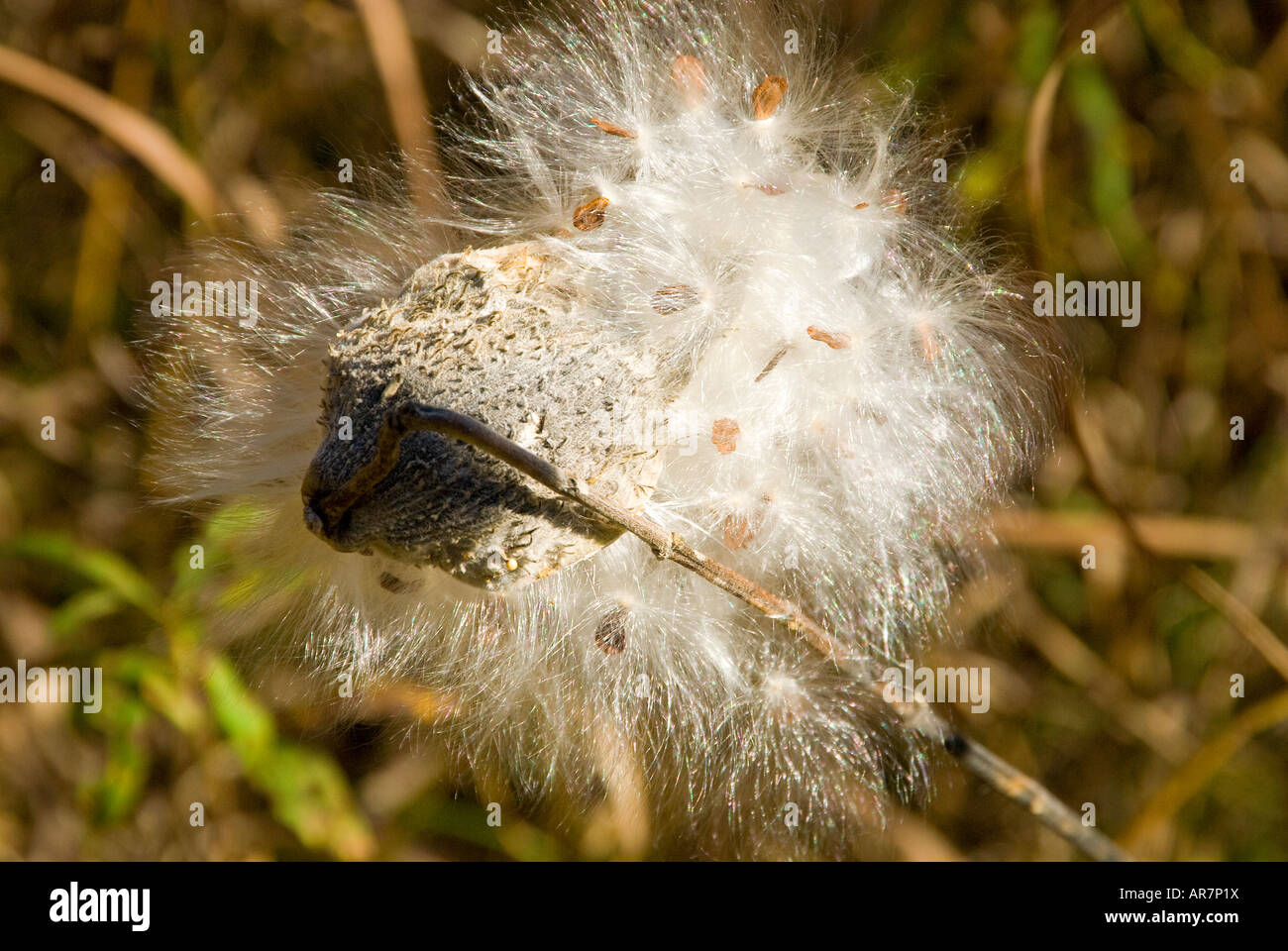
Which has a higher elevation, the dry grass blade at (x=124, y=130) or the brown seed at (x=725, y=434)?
the dry grass blade at (x=124, y=130)

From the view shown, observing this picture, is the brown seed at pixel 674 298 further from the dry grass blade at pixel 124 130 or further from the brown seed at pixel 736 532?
the dry grass blade at pixel 124 130

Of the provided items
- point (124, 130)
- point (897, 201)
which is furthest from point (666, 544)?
point (124, 130)

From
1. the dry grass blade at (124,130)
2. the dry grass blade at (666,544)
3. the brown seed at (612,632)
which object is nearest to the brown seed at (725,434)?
the dry grass blade at (666,544)

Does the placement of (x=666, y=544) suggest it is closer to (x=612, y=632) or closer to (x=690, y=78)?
(x=612, y=632)

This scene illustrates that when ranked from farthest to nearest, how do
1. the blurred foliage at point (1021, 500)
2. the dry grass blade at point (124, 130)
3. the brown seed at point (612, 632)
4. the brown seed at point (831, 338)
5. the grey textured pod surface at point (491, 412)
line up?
1. the blurred foliage at point (1021, 500)
2. the dry grass blade at point (124, 130)
3. the brown seed at point (612, 632)
4. the brown seed at point (831, 338)
5. the grey textured pod surface at point (491, 412)

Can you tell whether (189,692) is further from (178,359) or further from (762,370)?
(762,370)

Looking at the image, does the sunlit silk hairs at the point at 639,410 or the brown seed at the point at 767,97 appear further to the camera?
the brown seed at the point at 767,97

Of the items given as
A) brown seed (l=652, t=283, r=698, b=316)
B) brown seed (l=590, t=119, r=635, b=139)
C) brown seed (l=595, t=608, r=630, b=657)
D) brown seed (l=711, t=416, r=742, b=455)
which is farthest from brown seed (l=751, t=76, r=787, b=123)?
brown seed (l=595, t=608, r=630, b=657)

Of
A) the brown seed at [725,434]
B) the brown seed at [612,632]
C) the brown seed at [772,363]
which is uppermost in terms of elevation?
the brown seed at [772,363]

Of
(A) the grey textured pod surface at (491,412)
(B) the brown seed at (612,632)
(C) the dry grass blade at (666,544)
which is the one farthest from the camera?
(B) the brown seed at (612,632)
